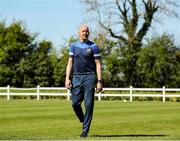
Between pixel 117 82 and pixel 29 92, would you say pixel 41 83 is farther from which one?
pixel 29 92

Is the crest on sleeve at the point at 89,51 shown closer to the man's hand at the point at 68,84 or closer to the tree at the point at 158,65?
the man's hand at the point at 68,84

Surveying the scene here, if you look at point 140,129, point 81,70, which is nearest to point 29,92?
point 140,129

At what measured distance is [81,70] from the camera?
13758 mm

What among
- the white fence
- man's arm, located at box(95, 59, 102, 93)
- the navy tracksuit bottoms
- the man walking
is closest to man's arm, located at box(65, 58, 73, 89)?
the man walking

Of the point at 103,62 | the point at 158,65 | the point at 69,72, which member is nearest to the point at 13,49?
the point at 103,62

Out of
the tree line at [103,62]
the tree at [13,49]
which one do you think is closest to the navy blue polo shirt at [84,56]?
the tree line at [103,62]

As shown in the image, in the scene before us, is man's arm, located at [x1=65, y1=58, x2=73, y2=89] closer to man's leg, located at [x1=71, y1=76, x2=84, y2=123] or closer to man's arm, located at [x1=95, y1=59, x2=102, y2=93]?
man's leg, located at [x1=71, y1=76, x2=84, y2=123]

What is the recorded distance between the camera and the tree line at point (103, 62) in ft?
192

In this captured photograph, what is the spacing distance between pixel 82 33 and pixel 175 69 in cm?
4637

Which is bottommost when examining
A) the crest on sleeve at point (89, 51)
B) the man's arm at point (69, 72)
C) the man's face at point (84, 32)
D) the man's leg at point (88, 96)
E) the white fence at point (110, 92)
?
the white fence at point (110, 92)

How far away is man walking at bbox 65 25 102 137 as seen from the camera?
537 inches

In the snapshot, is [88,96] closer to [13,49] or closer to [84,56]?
[84,56]

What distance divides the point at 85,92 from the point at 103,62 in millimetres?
47450

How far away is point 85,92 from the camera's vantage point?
13.8 metres
